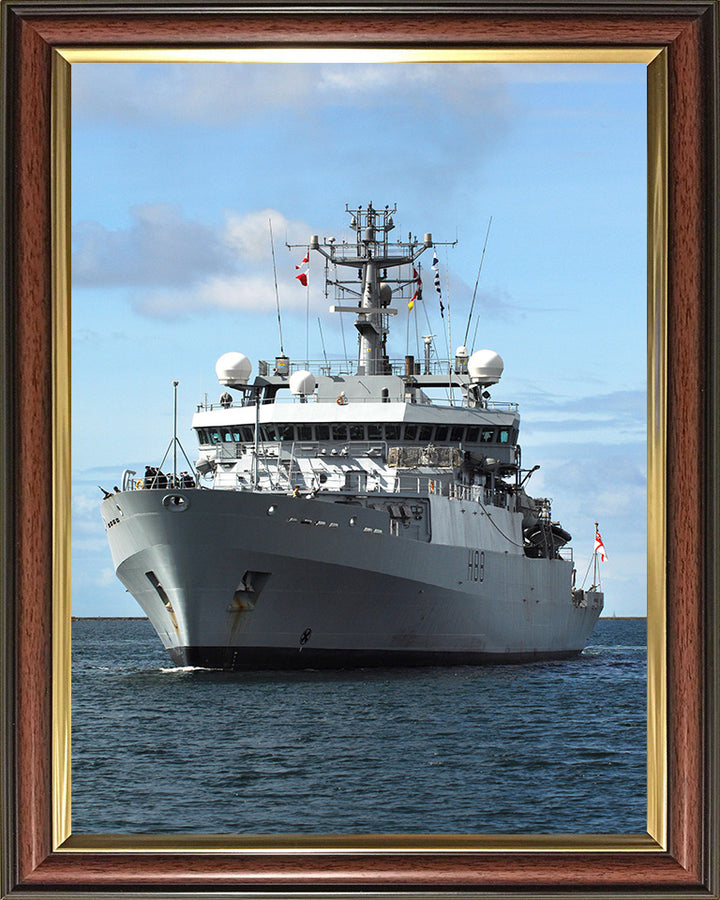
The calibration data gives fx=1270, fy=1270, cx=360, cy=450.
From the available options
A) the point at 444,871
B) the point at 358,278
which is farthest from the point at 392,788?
the point at 358,278

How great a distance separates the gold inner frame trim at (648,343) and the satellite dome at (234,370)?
24657mm

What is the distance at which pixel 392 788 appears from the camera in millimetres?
14820

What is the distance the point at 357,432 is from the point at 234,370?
3.49m

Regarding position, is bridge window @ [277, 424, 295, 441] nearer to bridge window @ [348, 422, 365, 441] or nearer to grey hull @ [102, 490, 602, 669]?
bridge window @ [348, 422, 365, 441]

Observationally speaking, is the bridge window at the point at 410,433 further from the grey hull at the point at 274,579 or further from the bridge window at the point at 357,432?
the grey hull at the point at 274,579

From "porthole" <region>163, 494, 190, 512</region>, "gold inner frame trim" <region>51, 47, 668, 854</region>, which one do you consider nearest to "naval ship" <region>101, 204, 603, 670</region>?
"porthole" <region>163, 494, 190, 512</region>

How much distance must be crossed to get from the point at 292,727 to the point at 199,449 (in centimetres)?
1399

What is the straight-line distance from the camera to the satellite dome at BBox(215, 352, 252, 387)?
103 ft

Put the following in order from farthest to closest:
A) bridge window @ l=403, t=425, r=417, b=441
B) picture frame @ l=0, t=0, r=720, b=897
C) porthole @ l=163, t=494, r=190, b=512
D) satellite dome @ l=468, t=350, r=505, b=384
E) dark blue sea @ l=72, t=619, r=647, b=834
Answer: satellite dome @ l=468, t=350, r=505, b=384
bridge window @ l=403, t=425, r=417, b=441
porthole @ l=163, t=494, r=190, b=512
dark blue sea @ l=72, t=619, r=647, b=834
picture frame @ l=0, t=0, r=720, b=897

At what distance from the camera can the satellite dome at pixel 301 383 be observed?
30.9 metres

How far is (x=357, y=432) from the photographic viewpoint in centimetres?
3073

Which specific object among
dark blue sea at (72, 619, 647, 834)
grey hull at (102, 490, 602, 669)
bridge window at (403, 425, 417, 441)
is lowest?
dark blue sea at (72, 619, 647, 834)

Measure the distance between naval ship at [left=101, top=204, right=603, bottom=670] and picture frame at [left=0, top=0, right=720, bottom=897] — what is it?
13.0 m

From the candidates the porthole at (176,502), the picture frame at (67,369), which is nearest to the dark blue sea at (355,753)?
the picture frame at (67,369)
